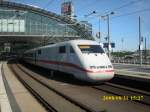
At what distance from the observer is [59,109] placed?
12.7m

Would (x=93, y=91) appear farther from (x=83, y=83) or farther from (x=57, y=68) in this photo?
(x=57, y=68)

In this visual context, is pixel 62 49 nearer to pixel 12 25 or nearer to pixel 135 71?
pixel 135 71

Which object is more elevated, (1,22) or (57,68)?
(1,22)

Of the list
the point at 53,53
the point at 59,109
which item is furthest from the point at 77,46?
the point at 59,109

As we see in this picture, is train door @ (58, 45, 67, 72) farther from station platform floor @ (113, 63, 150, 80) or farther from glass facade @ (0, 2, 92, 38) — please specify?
glass facade @ (0, 2, 92, 38)

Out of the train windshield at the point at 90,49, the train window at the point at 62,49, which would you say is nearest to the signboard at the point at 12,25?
the train window at the point at 62,49

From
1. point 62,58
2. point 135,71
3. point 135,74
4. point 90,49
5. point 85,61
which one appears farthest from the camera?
point 135,71

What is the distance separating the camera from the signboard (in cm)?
8238

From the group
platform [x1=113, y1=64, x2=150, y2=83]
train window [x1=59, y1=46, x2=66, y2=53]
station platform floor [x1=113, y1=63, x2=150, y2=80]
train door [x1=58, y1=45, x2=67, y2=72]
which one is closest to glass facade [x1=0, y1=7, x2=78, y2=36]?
station platform floor [x1=113, y1=63, x2=150, y2=80]

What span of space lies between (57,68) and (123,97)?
37.1 ft

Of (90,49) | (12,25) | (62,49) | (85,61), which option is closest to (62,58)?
(62,49)

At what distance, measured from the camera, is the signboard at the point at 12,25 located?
82375mm

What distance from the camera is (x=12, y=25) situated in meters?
82.1

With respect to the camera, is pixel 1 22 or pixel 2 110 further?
pixel 1 22
